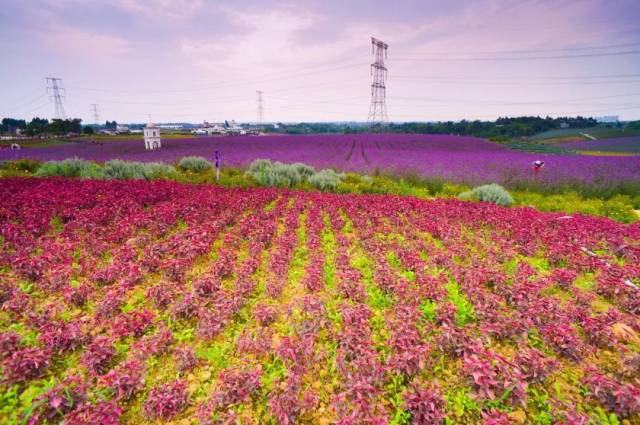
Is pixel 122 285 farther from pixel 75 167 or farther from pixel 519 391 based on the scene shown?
pixel 75 167

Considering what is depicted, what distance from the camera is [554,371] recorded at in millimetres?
3043

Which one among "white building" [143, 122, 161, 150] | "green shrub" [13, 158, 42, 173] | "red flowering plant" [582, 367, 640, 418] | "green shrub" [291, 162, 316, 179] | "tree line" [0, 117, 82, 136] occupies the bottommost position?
"red flowering plant" [582, 367, 640, 418]

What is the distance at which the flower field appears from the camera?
263 cm

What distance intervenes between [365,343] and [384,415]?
72 centimetres

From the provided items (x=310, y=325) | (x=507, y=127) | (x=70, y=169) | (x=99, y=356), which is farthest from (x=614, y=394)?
(x=507, y=127)

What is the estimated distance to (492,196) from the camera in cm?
→ 1074

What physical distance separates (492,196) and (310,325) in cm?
982

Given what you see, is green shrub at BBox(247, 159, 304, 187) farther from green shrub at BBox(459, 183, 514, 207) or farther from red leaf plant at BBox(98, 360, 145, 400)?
red leaf plant at BBox(98, 360, 145, 400)

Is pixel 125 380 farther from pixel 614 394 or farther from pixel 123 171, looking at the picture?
pixel 123 171

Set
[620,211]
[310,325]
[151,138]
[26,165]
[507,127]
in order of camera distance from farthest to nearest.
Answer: [507,127], [151,138], [26,165], [620,211], [310,325]

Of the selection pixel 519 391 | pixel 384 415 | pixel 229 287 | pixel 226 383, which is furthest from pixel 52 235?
pixel 519 391

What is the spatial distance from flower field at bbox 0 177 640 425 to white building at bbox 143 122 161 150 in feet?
58.9

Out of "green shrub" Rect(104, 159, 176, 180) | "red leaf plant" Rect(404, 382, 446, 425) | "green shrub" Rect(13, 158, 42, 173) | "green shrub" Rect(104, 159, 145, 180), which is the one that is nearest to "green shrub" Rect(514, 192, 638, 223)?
"red leaf plant" Rect(404, 382, 446, 425)

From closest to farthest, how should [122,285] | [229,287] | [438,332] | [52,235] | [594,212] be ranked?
[438,332]
[122,285]
[229,287]
[52,235]
[594,212]
